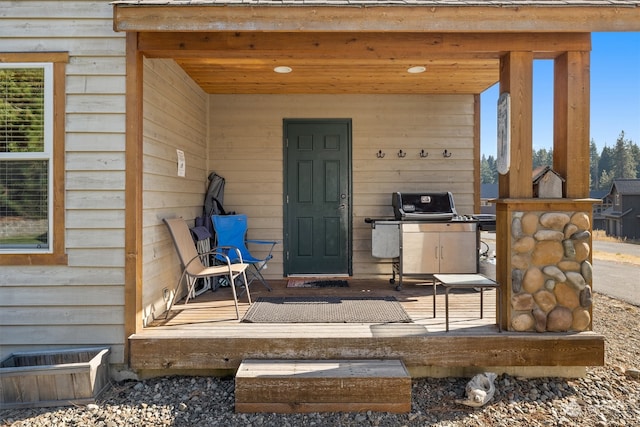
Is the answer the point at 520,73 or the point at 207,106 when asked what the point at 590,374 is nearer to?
the point at 520,73

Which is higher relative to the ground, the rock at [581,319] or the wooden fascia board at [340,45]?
the wooden fascia board at [340,45]

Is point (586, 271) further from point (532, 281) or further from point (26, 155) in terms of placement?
point (26, 155)

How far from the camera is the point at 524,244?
9.92 feet

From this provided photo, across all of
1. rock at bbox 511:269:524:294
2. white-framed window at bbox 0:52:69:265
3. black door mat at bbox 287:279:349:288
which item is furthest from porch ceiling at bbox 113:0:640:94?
black door mat at bbox 287:279:349:288

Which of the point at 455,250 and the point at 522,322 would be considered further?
the point at 455,250

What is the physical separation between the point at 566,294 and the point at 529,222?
59 cm

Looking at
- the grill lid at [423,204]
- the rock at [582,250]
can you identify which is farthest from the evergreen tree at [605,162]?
the rock at [582,250]

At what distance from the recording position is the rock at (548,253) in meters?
3.03

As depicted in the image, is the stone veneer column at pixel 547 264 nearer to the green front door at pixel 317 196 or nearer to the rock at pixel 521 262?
the rock at pixel 521 262

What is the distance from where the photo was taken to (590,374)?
3188 millimetres

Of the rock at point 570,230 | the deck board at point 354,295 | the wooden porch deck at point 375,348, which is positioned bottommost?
the wooden porch deck at point 375,348

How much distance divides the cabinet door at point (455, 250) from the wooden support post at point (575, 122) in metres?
1.72

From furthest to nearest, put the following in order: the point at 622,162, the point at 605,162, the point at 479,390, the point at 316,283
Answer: the point at 605,162 < the point at 622,162 < the point at 316,283 < the point at 479,390

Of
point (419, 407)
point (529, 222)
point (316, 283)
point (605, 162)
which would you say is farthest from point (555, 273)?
point (605, 162)
